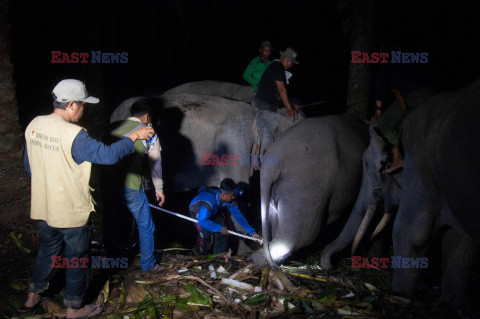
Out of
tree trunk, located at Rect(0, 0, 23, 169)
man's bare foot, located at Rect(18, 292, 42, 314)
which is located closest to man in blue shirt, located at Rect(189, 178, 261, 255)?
man's bare foot, located at Rect(18, 292, 42, 314)

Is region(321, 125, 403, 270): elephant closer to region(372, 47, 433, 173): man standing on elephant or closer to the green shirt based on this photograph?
region(372, 47, 433, 173): man standing on elephant

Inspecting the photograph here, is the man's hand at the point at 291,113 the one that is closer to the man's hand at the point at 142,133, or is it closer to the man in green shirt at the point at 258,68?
the man in green shirt at the point at 258,68

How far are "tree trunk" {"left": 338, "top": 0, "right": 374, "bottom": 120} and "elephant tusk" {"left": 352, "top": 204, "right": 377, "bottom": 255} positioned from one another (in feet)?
6.64

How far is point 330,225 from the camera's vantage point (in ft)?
15.1

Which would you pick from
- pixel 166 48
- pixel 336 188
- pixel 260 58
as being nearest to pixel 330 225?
pixel 336 188

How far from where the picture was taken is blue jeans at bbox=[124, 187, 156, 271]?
3.94 m

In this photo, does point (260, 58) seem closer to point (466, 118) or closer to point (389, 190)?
point (389, 190)

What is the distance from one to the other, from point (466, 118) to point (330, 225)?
220 centimetres

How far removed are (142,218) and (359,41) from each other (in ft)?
13.9

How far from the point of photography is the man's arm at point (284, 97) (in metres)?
5.56

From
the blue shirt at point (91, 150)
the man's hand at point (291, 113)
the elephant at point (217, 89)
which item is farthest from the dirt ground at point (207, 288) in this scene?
the elephant at point (217, 89)

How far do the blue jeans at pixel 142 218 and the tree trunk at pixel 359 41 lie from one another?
3.65m

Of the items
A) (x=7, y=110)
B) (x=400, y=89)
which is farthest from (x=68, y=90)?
(x=400, y=89)

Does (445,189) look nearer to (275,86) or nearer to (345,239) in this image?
(345,239)
